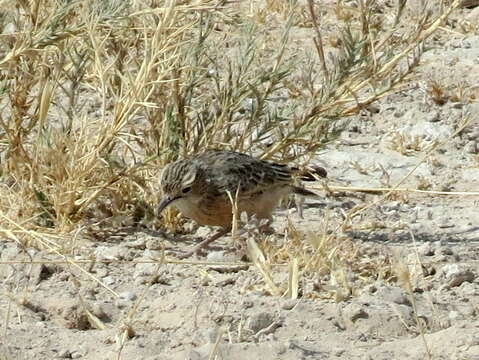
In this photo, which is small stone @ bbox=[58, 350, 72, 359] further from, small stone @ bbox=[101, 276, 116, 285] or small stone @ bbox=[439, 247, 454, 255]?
small stone @ bbox=[439, 247, 454, 255]

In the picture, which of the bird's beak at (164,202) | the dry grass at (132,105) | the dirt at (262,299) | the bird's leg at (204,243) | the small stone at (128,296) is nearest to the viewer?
the dirt at (262,299)

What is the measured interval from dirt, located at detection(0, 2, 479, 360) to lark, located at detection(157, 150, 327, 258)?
195 mm

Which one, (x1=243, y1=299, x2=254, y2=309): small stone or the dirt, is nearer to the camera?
the dirt

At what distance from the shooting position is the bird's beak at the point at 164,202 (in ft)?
24.1

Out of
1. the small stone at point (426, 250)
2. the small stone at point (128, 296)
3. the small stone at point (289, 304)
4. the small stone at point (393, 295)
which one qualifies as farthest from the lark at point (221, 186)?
the small stone at point (393, 295)

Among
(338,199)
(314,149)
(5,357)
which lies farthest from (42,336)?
(338,199)

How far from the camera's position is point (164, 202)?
291 inches

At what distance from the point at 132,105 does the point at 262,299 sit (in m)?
1.54

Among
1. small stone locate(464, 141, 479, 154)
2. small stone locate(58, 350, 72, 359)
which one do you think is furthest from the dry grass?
small stone locate(464, 141, 479, 154)

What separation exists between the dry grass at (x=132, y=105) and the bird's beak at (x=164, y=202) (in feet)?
0.82

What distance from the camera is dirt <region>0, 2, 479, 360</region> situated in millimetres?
5523

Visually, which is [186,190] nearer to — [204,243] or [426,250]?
[204,243]

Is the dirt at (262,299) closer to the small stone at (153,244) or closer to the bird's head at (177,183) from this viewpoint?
the small stone at (153,244)

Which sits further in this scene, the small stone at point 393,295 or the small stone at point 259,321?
the small stone at point 393,295
